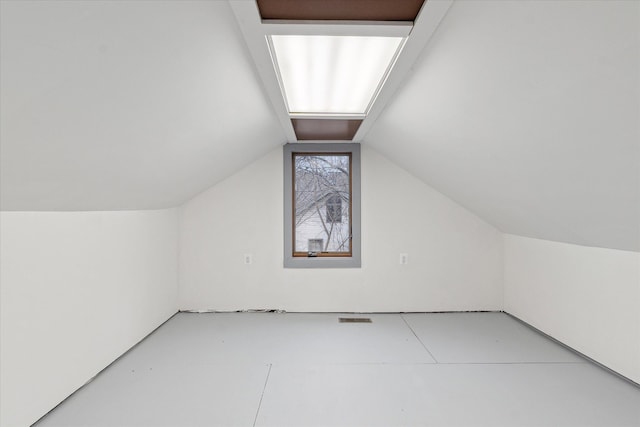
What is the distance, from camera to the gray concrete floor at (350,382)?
1648 millimetres

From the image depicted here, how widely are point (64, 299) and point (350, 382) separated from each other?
5.70 feet

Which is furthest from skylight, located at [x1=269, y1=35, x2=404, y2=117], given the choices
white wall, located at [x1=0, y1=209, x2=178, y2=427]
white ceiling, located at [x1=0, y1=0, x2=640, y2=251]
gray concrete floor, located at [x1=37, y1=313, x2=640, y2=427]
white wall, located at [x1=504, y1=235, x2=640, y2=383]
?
white wall, located at [x1=504, y1=235, x2=640, y2=383]

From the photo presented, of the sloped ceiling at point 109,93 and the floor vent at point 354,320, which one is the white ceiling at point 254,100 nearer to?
the sloped ceiling at point 109,93

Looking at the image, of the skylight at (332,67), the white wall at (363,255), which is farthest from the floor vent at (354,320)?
the skylight at (332,67)

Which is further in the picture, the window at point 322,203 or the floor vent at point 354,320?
the window at point 322,203

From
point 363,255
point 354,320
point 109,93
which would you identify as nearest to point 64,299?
point 109,93

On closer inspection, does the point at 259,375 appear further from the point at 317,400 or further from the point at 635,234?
the point at 635,234

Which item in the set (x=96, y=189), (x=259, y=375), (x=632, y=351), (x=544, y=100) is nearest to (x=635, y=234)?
(x=632, y=351)

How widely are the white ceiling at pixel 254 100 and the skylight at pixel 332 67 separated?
161mm

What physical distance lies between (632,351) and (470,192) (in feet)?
4.63

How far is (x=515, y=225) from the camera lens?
108 inches

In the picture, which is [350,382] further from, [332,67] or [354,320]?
[332,67]

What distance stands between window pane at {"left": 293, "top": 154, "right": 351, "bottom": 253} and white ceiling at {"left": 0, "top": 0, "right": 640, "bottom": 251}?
1.26 m

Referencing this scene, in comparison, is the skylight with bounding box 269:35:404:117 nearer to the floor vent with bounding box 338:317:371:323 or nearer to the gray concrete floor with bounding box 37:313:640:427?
the gray concrete floor with bounding box 37:313:640:427
